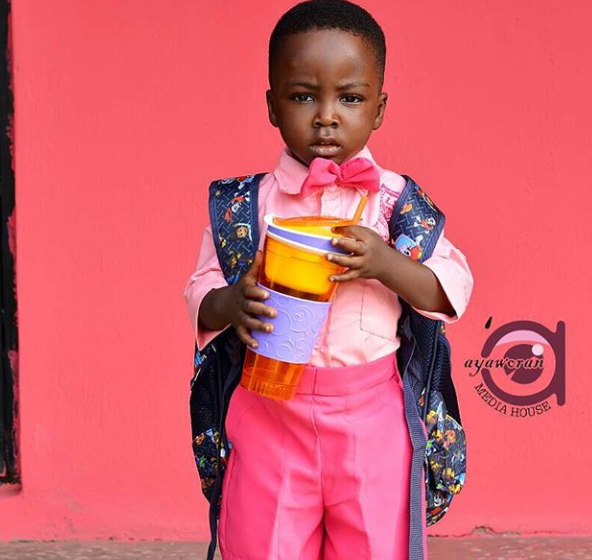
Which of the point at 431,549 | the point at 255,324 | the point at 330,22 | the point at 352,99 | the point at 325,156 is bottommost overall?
the point at 431,549

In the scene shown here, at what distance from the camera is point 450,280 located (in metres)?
2.15

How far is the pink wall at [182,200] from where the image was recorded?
3488mm

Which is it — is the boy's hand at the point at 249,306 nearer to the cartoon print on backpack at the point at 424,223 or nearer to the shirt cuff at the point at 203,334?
the shirt cuff at the point at 203,334

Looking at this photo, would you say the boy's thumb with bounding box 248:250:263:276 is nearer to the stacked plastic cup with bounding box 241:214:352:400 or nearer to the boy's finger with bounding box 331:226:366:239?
the stacked plastic cup with bounding box 241:214:352:400

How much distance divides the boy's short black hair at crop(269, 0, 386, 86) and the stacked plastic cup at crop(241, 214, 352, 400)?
1.30 feet

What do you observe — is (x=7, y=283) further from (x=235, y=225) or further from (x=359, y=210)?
(x=359, y=210)

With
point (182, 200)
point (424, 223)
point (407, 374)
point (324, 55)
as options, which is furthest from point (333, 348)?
point (182, 200)

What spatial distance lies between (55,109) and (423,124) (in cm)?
121

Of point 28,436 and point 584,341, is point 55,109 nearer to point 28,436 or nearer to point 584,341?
point 28,436

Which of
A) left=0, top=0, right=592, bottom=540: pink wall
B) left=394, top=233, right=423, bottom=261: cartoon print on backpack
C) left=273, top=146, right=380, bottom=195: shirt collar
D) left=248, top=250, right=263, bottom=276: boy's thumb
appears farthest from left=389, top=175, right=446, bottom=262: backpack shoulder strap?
left=0, top=0, right=592, bottom=540: pink wall

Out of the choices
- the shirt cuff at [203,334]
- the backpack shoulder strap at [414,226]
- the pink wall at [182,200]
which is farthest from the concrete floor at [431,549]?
the backpack shoulder strap at [414,226]

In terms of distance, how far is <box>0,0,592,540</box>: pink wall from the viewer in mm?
3488

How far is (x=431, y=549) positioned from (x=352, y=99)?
201cm

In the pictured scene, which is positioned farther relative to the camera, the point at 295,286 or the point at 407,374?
the point at 407,374
